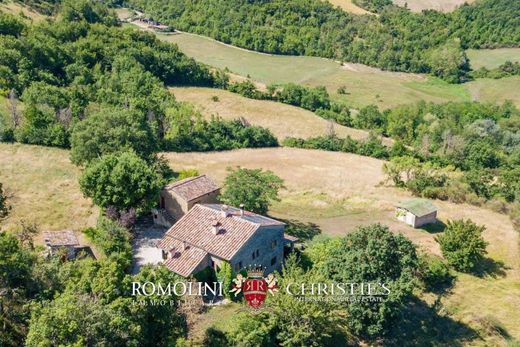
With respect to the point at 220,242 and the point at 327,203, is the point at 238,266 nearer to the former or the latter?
the point at 220,242

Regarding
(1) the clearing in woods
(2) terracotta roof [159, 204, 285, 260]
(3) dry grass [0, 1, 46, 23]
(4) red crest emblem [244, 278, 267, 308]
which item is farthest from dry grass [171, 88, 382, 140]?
(4) red crest emblem [244, 278, 267, 308]

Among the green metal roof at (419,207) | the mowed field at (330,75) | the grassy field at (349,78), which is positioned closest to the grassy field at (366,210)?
the green metal roof at (419,207)

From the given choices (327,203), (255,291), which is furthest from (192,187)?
(327,203)

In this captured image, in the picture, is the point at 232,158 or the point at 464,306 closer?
the point at 464,306

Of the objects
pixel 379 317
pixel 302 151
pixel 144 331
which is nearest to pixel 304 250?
pixel 379 317

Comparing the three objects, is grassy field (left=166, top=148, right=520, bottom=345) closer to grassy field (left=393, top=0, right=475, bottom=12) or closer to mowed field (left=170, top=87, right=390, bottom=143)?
mowed field (left=170, top=87, right=390, bottom=143)

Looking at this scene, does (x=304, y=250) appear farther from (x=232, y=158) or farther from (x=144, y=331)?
(x=232, y=158)

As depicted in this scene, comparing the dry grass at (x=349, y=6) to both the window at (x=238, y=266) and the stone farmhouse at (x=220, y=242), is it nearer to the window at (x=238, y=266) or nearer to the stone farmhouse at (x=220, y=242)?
the stone farmhouse at (x=220, y=242)

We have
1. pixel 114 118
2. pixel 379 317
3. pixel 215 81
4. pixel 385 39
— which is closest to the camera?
pixel 379 317
